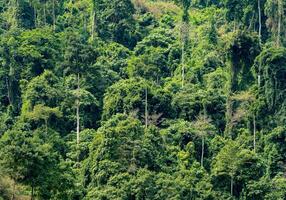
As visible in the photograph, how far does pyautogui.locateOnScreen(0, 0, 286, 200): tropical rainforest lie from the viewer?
→ 3394 centimetres

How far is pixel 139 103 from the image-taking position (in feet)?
140

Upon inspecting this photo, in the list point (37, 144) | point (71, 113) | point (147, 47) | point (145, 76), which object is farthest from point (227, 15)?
point (37, 144)

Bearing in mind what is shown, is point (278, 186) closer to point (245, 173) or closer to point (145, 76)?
point (245, 173)

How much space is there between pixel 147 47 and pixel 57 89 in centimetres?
1297

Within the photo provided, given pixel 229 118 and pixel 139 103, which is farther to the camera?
pixel 229 118

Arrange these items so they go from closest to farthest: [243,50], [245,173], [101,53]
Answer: [245,173]
[243,50]
[101,53]

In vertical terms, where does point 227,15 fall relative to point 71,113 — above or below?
above

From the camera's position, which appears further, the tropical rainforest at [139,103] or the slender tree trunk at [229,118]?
the slender tree trunk at [229,118]

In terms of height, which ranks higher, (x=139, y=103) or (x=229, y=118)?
(x=139, y=103)

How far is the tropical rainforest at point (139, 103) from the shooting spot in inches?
1336

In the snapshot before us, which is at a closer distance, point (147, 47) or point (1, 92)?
point (1, 92)

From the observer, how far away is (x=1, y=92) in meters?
44.9

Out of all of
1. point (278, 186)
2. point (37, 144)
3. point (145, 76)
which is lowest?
point (278, 186)

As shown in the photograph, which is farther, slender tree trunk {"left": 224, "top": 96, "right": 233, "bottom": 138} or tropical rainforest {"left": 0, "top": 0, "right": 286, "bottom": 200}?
slender tree trunk {"left": 224, "top": 96, "right": 233, "bottom": 138}
